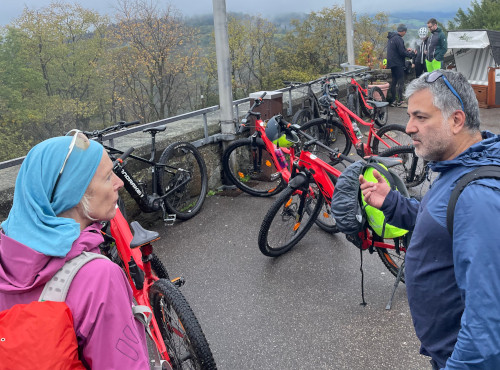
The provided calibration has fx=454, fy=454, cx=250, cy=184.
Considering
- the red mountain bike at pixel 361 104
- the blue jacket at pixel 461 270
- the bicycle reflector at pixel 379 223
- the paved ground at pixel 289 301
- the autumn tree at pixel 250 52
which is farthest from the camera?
the autumn tree at pixel 250 52

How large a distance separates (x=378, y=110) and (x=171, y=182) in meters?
4.66


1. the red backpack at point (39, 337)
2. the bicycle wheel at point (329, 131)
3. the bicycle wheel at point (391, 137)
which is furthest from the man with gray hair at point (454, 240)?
the bicycle wheel at point (329, 131)

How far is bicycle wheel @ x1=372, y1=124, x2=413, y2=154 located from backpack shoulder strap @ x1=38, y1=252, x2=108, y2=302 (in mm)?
5480

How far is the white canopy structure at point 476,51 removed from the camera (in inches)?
493

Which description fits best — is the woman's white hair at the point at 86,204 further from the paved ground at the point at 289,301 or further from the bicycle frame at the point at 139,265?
the paved ground at the point at 289,301

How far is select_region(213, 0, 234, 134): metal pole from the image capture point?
563cm

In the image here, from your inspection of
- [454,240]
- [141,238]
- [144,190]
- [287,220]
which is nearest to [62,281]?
[454,240]

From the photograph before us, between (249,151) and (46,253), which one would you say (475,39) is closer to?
(249,151)

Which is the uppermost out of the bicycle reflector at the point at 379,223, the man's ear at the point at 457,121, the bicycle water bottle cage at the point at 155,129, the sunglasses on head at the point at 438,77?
the sunglasses on head at the point at 438,77

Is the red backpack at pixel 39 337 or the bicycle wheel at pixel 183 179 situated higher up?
the red backpack at pixel 39 337

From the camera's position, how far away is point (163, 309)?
262 cm

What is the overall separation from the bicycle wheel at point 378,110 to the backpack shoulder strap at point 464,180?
22.2ft

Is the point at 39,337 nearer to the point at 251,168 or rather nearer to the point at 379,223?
the point at 379,223

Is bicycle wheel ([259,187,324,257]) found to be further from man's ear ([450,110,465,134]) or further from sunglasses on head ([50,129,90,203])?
sunglasses on head ([50,129,90,203])
